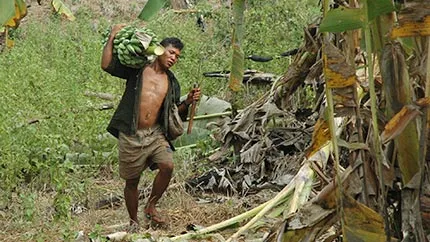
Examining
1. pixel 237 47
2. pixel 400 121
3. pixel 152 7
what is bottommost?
pixel 400 121

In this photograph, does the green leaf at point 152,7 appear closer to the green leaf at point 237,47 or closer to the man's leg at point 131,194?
the green leaf at point 237,47

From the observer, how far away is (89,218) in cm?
635

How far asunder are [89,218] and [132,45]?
1422 millimetres

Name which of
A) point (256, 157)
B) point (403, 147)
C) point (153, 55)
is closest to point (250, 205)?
point (256, 157)

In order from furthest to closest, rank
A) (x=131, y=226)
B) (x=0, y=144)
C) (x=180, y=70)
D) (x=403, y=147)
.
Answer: (x=180, y=70) → (x=0, y=144) → (x=131, y=226) → (x=403, y=147)

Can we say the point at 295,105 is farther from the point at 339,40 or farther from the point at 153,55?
the point at 339,40

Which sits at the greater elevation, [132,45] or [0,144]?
[132,45]

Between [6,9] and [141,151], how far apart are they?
397 centimetres

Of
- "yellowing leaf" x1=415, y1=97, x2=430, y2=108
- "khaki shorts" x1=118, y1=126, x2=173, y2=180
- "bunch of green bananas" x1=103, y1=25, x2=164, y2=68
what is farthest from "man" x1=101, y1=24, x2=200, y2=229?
"yellowing leaf" x1=415, y1=97, x2=430, y2=108

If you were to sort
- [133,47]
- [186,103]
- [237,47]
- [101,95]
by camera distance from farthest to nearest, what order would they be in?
[101,95], [186,103], [133,47], [237,47]

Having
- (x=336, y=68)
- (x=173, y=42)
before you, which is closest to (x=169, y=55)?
(x=173, y=42)

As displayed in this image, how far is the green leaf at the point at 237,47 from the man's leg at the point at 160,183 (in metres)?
2.23

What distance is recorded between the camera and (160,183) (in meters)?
6.04

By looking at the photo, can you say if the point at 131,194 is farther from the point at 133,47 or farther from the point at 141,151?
the point at 133,47
